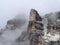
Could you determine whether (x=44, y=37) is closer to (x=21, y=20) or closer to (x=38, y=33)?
(x=38, y=33)

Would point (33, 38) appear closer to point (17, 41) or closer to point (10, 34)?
point (17, 41)

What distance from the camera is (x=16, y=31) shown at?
415ft

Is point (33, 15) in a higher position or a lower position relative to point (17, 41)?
higher

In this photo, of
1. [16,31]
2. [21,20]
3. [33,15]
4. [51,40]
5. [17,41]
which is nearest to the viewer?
[51,40]

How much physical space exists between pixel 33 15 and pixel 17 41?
1190 cm

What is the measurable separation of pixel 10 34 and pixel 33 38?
45462mm

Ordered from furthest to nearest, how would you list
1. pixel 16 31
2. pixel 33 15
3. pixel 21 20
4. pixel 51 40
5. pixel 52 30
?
pixel 21 20
pixel 16 31
pixel 33 15
pixel 52 30
pixel 51 40

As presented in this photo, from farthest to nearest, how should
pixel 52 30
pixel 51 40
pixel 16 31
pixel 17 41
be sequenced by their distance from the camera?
1. pixel 16 31
2. pixel 17 41
3. pixel 52 30
4. pixel 51 40

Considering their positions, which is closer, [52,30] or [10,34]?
[52,30]

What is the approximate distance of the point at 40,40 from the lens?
3108 inches

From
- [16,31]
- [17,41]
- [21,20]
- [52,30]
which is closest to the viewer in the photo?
[52,30]

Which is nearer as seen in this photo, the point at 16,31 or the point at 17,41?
the point at 17,41

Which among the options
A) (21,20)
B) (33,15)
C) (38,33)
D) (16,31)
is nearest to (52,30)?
(38,33)

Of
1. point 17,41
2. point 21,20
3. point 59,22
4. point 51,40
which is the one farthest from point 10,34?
point 51,40
